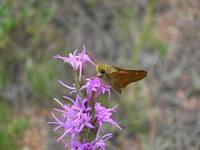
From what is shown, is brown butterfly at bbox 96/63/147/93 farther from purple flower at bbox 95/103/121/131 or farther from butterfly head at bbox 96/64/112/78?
purple flower at bbox 95/103/121/131

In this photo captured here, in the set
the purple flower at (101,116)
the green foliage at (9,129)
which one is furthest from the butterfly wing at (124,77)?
the green foliage at (9,129)

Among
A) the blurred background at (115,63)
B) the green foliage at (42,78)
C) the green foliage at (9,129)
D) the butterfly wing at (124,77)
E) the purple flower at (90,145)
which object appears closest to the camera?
the butterfly wing at (124,77)

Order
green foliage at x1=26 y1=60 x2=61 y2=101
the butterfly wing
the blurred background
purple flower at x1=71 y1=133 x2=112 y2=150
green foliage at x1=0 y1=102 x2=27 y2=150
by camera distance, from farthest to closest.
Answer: green foliage at x1=26 y1=60 x2=61 y2=101, the blurred background, green foliage at x1=0 y1=102 x2=27 y2=150, purple flower at x1=71 y1=133 x2=112 y2=150, the butterfly wing

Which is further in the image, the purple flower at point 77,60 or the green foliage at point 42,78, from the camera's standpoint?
the green foliage at point 42,78

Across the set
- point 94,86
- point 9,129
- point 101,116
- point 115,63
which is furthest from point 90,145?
point 115,63

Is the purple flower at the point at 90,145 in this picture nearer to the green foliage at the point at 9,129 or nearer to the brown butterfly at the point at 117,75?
the brown butterfly at the point at 117,75

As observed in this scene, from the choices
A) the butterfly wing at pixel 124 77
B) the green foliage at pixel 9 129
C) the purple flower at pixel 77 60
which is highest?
the green foliage at pixel 9 129

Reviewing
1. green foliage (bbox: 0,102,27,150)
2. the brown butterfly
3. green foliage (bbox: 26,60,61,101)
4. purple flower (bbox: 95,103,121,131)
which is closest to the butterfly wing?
the brown butterfly

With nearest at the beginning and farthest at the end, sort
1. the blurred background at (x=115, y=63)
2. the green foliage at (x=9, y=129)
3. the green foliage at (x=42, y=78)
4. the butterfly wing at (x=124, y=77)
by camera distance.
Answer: the butterfly wing at (x=124, y=77), the green foliage at (x=9, y=129), the blurred background at (x=115, y=63), the green foliage at (x=42, y=78)
